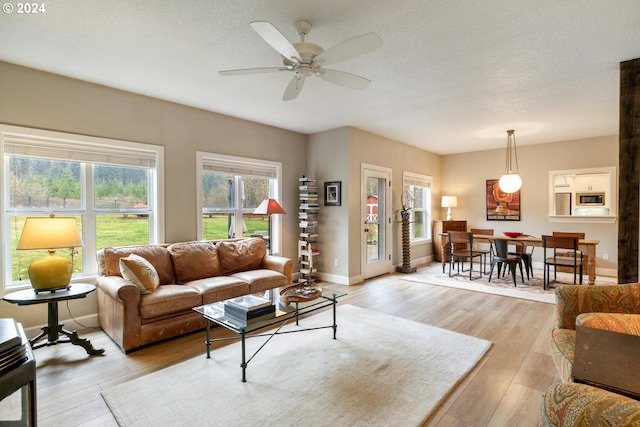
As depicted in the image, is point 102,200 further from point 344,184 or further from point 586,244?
point 586,244

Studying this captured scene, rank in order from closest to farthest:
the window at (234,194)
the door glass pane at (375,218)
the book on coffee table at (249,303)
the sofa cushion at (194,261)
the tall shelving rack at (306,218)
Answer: the book on coffee table at (249,303) < the sofa cushion at (194,261) < the window at (234,194) < the tall shelving rack at (306,218) < the door glass pane at (375,218)

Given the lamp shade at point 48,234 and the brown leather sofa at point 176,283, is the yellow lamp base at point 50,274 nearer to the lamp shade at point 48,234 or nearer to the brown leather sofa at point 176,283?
the lamp shade at point 48,234

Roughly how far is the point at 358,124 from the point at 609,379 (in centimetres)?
441

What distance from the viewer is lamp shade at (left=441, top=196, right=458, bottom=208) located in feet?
24.4

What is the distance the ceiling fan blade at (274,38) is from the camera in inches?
68.5

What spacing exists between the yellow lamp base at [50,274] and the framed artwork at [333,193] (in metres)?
3.62

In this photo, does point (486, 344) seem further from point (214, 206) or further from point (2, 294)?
point (2, 294)

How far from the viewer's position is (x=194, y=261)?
12.0 ft

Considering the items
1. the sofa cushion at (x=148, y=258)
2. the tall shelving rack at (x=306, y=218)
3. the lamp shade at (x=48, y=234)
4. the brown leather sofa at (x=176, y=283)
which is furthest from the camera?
the tall shelving rack at (x=306, y=218)

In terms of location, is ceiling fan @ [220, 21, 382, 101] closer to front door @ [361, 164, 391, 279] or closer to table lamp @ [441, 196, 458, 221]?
front door @ [361, 164, 391, 279]

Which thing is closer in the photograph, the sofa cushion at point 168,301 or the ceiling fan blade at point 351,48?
the ceiling fan blade at point 351,48

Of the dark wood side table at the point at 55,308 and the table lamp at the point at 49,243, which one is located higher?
the table lamp at the point at 49,243

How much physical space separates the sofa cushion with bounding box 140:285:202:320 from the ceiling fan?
6.88 feet

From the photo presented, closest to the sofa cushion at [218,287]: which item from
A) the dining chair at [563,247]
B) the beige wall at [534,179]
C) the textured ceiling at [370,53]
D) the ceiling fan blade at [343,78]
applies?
the textured ceiling at [370,53]
